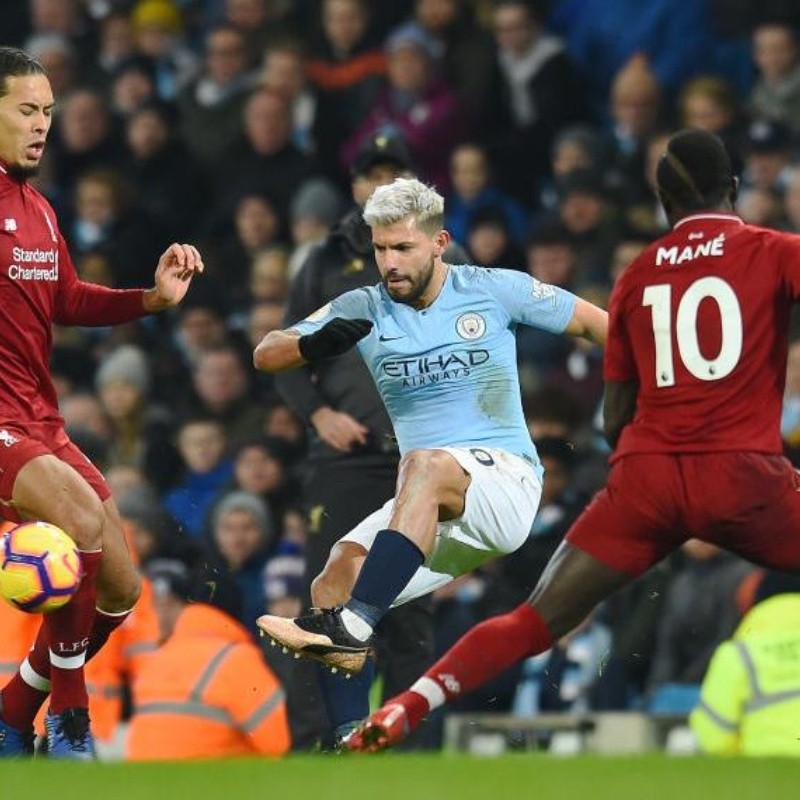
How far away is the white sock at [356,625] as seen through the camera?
7703 mm

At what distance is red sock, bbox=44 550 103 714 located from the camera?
7.79 metres

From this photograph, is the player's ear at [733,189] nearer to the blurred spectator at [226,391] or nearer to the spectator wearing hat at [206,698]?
the spectator wearing hat at [206,698]

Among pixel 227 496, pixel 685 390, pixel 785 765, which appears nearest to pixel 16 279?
pixel 685 390

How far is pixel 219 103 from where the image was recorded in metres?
15.0

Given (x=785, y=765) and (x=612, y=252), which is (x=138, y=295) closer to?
(x=785, y=765)

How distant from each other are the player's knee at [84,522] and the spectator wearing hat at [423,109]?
623cm

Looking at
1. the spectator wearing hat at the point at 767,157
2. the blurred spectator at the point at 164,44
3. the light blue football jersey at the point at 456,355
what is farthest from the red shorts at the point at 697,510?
the blurred spectator at the point at 164,44

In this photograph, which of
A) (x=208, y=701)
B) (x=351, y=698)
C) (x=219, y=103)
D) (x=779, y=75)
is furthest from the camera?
(x=219, y=103)

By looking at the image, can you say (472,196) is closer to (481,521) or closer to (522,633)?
(481,521)

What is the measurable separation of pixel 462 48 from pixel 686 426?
684 centimetres

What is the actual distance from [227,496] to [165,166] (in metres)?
3.71

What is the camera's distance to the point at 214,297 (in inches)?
543

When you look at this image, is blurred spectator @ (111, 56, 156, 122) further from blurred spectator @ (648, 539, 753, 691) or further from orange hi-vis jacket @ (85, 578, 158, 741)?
blurred spectator @ (648, 539, 753, 691)

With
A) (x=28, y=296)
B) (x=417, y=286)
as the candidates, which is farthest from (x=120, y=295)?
(x=417, y=286)
